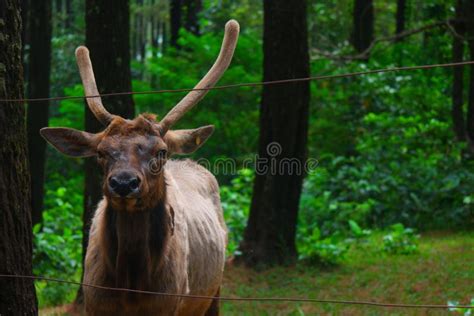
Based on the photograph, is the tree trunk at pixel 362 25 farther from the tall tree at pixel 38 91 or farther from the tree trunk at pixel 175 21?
the tall tree at pixel 38 91

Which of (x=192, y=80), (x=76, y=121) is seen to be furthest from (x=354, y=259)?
(x=76, y=121)

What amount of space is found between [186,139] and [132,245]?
105 centimetres

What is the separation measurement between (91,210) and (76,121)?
12298 millimetres

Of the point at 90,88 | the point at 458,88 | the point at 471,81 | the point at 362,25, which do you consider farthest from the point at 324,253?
the point at 362,25

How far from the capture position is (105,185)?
20.0 ft

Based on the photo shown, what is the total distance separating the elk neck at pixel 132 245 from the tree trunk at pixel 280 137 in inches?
232

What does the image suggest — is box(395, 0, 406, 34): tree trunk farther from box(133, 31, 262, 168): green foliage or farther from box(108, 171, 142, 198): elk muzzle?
box(108, 171, 142, 198): elk muzzle

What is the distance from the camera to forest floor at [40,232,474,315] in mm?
10041

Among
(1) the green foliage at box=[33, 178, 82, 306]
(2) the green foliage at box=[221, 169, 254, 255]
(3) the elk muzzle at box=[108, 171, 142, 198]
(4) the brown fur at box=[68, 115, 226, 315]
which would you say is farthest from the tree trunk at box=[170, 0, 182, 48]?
(3) the elk muzzle at box=[108, 171, 142, 198]

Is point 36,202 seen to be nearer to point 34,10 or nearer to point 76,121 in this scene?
point 34,10

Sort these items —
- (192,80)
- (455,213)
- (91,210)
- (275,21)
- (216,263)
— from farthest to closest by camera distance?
(192,80) < (455,213) < (275,21) < (91,210) < (216,263)

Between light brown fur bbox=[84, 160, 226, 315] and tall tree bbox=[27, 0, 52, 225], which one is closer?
light brown fur bbox=[84, 160, 226, 315]

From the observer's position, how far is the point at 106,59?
9914 mm

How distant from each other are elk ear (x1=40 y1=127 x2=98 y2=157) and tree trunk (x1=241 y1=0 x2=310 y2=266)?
19.3 ft
